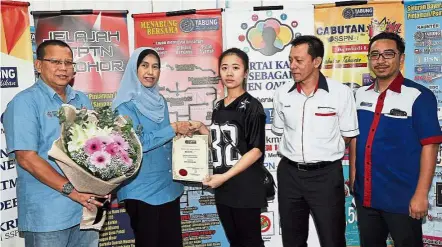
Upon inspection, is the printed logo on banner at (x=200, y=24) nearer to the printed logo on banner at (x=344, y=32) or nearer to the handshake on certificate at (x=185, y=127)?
the printed logo on banner at (x=344, y=32)

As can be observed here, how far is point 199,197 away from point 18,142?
1.88 meters

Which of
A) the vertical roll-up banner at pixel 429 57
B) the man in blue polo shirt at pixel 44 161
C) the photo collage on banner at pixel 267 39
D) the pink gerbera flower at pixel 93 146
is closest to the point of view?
the pink gerbera flower at pixel 93 146

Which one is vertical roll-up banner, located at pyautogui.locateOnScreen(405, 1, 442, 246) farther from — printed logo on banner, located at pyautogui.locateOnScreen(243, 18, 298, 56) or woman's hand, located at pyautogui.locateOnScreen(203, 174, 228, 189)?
woman's hand, located at pyautogui.locateOnScreen(203, 174, 228, 189)

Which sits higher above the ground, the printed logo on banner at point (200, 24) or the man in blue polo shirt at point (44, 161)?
the printed logo on banner at point (200, 24)

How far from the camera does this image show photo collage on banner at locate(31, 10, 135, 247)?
3393mm

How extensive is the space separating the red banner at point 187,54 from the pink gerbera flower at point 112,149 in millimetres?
1610

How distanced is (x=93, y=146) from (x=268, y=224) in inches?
86.1

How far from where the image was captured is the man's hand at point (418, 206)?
2.44 m

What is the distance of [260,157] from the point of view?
2.64 m

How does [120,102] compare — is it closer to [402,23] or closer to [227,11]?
[227,11]

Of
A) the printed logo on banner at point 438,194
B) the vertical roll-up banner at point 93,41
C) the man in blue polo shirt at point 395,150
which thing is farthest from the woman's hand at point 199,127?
the printed logo on banner at point 438,194

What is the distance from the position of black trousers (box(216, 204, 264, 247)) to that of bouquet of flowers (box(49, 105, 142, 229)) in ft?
2.61

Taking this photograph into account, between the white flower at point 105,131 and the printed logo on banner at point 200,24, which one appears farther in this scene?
the printed logo on banner at point 200,24

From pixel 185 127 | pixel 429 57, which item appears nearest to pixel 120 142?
pixel 185 127
